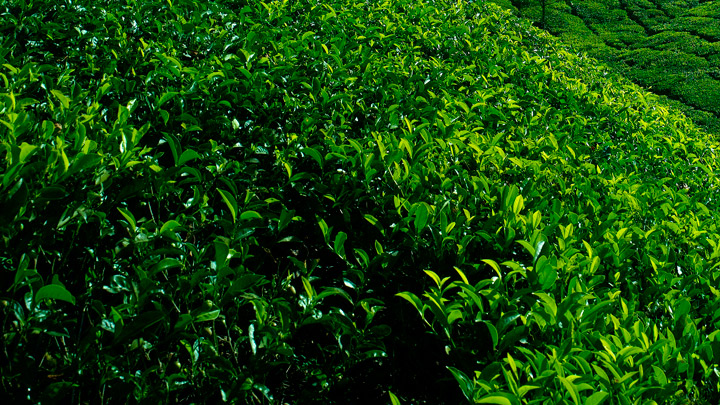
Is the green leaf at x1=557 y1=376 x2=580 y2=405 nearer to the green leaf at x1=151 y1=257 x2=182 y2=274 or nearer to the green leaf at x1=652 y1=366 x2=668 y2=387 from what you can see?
Result: the green leaf at x1=652 y1=366 x2=668 y2=387

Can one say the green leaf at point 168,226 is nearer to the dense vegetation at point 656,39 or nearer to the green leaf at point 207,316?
the green leaf at point 207,316

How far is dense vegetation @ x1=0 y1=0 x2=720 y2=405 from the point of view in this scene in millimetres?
1552

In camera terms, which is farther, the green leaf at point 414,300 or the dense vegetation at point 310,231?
the green leaf at point 414,300

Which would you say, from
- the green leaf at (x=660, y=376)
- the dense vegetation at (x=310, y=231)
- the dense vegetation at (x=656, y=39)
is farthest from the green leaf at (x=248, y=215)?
the dense vegetation at (x=656, y=39)

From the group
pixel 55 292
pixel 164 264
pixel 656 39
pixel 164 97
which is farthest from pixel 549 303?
pixel 656 39

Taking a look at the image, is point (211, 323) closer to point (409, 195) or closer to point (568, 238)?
point (409, 195)

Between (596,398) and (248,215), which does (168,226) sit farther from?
(596,398)

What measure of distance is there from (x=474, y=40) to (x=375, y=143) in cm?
229

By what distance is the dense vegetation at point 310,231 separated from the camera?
1.55 metres

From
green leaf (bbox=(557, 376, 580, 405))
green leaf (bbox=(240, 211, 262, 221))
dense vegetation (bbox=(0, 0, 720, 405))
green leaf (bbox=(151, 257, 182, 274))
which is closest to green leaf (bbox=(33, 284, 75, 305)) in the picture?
dense vegetation (bbox=(0, 0, 720, 405))

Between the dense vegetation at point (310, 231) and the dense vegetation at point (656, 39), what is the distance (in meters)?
6.84

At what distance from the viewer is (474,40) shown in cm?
439

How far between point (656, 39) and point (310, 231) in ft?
37.9

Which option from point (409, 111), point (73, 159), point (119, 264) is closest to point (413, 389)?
point (119, 264)
